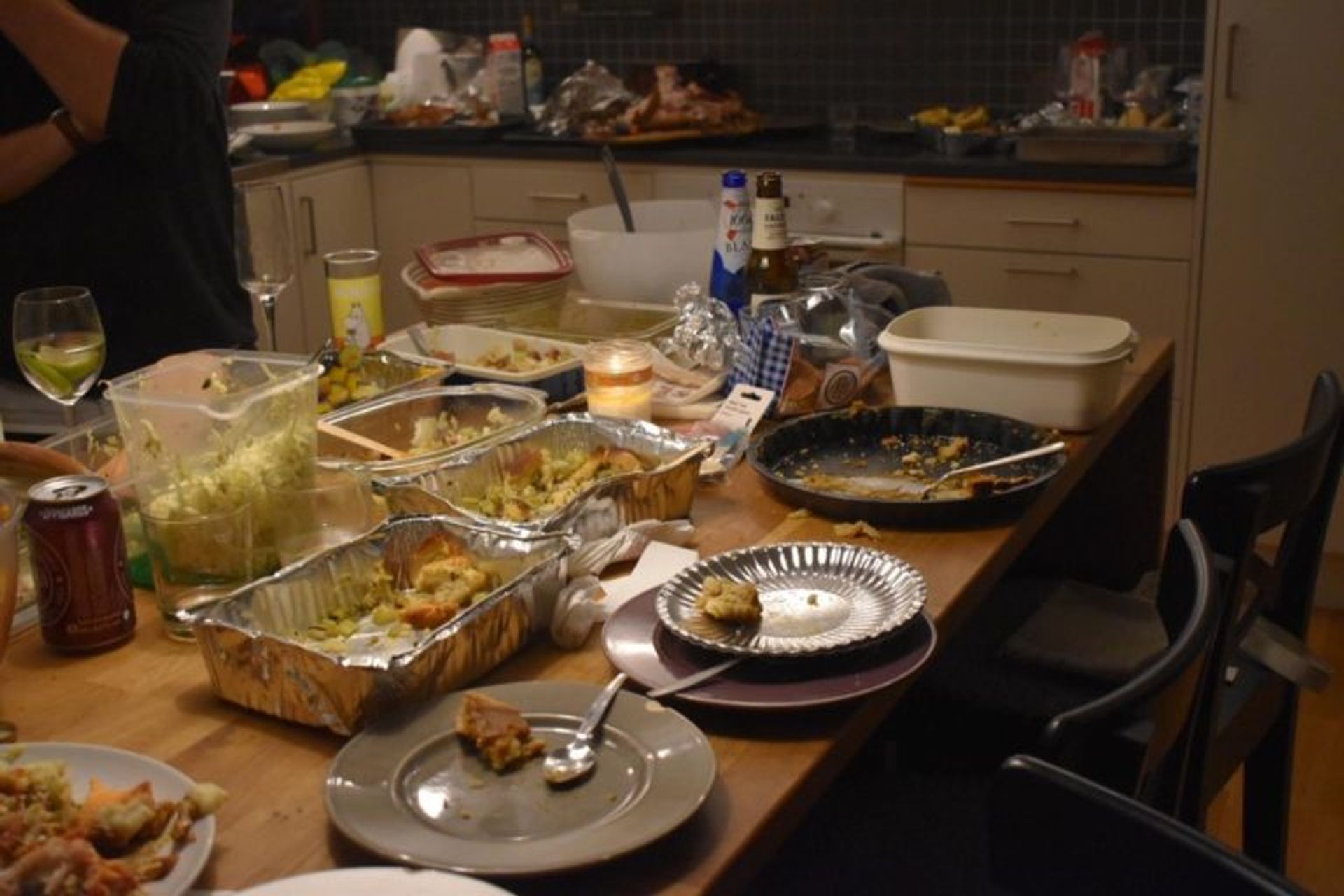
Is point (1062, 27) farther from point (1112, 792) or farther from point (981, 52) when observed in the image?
point (1112, 792)

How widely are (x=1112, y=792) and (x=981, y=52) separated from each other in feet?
11.2

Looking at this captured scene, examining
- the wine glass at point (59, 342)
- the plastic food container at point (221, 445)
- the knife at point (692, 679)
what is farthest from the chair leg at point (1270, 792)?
the wine glass at point (59, 342)

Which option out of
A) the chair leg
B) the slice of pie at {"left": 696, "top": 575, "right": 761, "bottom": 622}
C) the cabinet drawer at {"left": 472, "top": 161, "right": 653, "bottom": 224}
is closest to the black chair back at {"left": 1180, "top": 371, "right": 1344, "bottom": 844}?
the chair leg

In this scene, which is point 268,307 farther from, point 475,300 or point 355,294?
point 475,300

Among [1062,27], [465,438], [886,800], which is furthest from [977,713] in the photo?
[1062,27]

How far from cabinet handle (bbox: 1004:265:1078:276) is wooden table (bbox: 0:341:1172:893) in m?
1.86

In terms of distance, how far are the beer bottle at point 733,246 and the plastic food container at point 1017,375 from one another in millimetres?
251

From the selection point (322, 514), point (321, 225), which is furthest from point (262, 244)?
point (321, 225)

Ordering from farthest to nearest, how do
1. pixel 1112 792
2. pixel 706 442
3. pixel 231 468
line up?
pixel 706 442
pixel 231 468
pixel 1112 792

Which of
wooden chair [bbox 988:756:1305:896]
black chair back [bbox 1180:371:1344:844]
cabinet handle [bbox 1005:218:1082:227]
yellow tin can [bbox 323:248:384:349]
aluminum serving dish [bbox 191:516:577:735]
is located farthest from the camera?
cabinet handle [bbox 1005:218:1082:227]

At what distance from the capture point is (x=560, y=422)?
5.73 feet

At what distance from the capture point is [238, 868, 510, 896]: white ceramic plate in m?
0.99

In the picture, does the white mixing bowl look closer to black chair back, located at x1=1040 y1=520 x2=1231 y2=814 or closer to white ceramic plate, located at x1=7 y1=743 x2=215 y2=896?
black chair back, located at x1=1040 y1=520 x2=1231 y2=814

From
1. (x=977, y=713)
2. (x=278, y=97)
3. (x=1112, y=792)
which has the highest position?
(x=278, y=97)
